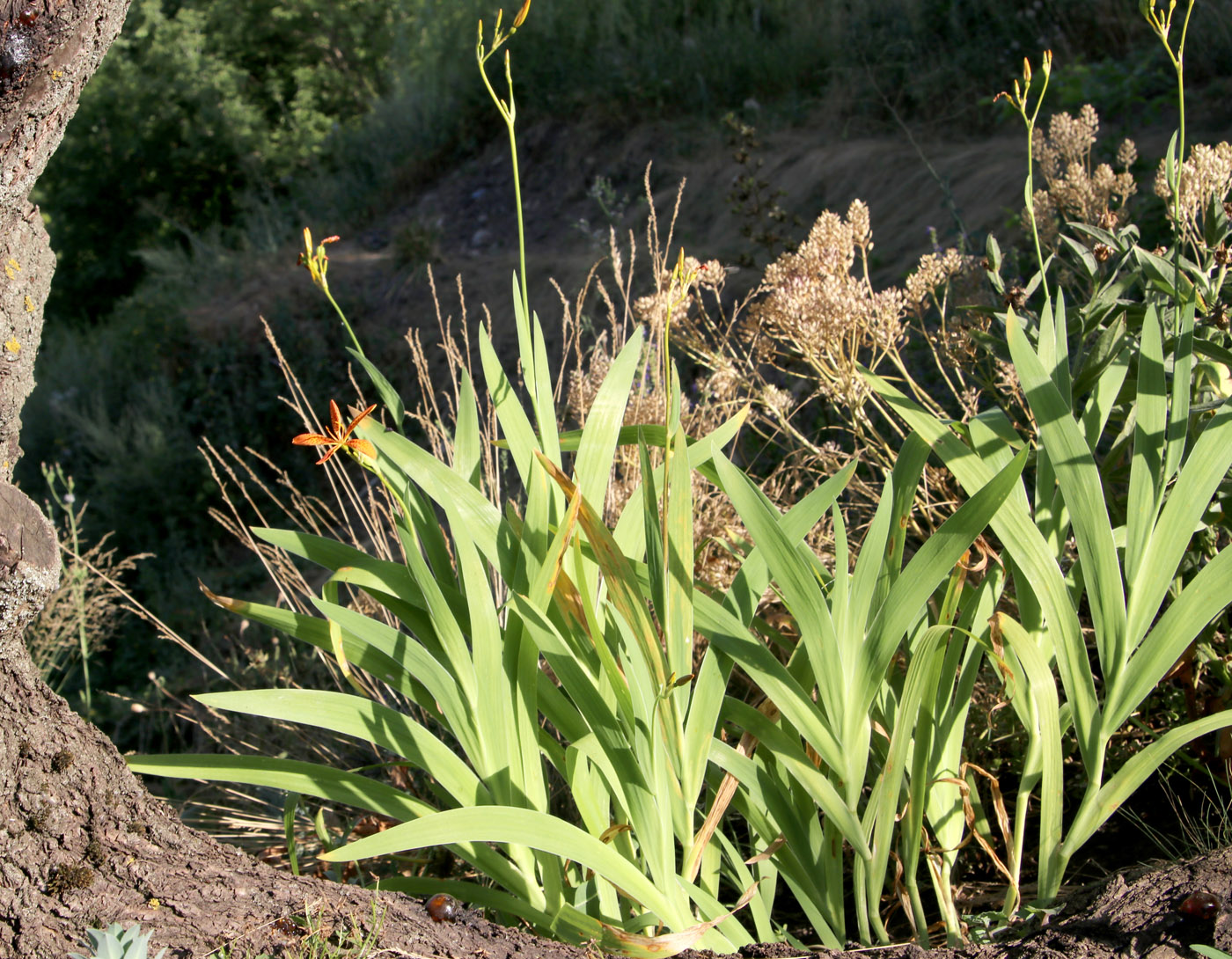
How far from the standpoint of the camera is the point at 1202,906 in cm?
115

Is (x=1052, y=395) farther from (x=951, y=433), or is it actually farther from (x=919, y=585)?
(x=919, y=585)

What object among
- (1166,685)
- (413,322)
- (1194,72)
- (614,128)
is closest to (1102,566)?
(1166,685)

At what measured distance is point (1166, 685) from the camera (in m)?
1.78

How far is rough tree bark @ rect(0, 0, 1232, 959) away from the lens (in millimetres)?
1138

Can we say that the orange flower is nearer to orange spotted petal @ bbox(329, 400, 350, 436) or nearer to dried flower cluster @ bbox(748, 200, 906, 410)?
orange spotted petal @ bbox(329, 400, 350, 436)

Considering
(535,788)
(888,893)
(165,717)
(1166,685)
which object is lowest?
(165,717)

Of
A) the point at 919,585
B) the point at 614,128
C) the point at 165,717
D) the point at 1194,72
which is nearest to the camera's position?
the point at 919,585

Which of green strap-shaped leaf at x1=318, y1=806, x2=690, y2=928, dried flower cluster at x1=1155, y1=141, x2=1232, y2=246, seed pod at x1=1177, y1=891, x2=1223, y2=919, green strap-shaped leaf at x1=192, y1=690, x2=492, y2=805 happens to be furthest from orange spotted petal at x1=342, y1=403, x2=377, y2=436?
dried flower cluster at x1=1155, y1=141, x2=1232, y2=246

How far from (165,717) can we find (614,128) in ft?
20.4

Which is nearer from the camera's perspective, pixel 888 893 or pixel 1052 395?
pixel 1052 395

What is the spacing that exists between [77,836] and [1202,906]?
4.77 feet

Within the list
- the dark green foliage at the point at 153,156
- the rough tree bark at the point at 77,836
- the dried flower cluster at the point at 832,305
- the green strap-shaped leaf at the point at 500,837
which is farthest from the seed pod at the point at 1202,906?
the dark green foliage at the point at 153,156

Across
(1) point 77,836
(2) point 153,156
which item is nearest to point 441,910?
(1) point 77,836

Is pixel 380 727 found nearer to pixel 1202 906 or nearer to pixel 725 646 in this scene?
pixel 725 646
